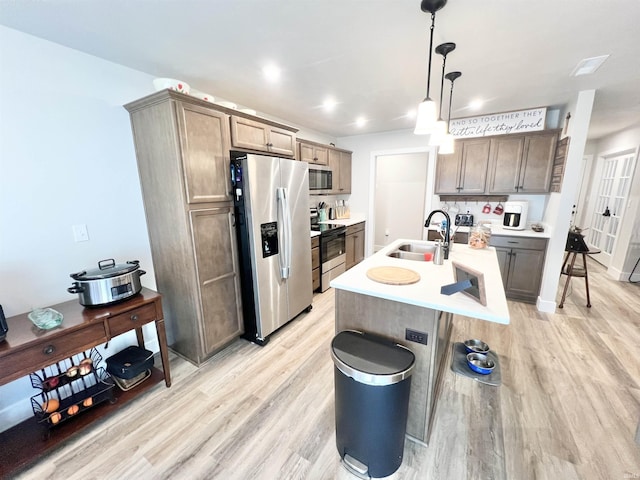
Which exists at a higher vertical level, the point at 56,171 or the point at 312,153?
the point at 312,153

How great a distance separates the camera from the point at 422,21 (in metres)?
1.52

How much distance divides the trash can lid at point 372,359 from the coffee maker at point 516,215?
302cm

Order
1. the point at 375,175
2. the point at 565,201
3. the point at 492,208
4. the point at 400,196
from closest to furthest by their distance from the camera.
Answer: the point at 565,201 → the point at 492,208 → the point at 375,175 → the point at 400,196

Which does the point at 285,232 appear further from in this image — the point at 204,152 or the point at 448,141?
the point at 448,141

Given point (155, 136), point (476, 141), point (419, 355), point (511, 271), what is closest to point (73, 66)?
point (155, 136)

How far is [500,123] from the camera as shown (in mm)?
3477

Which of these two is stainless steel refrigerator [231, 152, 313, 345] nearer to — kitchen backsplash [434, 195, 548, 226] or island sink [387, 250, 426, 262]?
island sink [387, 250, 426, 262]

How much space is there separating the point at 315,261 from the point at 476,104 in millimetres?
2725

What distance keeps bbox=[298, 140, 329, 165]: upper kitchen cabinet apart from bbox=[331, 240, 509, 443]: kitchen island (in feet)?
7.94

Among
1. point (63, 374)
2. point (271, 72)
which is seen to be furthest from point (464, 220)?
point (63, 374)

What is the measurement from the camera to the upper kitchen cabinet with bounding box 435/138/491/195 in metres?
3.65

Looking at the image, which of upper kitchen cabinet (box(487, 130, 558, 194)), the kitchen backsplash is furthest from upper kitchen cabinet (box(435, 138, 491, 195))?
the kitchen backsplash

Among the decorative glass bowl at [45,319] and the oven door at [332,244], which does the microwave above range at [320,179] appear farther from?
the decorative glass bowl at [45,319]

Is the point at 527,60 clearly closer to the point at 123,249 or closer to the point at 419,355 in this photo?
the point at 419,355
